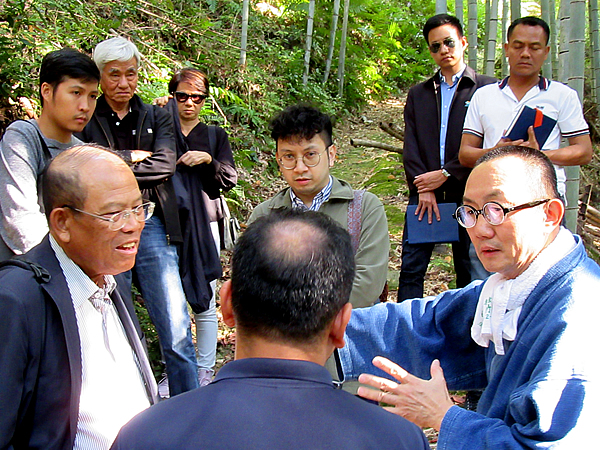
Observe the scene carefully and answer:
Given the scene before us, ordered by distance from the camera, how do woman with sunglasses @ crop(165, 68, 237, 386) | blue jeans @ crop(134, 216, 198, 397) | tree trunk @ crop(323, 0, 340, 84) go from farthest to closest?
tree trunk @ crop(323, 0, 340, 84) → woman with sunglasses @ crop(165, 68, 237, 386) → blue jeans @ crop(134, 216, 198, 397)

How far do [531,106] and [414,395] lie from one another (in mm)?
2583

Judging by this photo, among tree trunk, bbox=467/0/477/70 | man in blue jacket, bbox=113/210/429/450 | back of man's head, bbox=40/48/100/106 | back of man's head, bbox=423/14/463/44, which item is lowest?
man in blue jacket, bbox=113/210/429/450

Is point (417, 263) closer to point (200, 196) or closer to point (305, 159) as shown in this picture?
point (305, 159)

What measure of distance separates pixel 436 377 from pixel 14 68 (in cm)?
486

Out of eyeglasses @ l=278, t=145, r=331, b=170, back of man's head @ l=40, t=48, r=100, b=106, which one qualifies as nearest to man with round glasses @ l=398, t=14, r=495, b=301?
eyeglasses @ l=278, t=145, r=331, b=170

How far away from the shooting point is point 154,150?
12.5 feet

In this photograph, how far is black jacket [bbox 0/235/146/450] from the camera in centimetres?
169

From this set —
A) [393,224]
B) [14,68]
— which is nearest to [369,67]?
[393,224]

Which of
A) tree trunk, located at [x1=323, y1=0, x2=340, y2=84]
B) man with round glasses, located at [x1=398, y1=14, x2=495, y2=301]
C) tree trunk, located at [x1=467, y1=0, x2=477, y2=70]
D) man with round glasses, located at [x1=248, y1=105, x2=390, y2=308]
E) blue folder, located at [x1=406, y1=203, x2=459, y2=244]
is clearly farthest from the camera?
tree trunk, located at [x1=323, y1=0, x2=340, y2=84]

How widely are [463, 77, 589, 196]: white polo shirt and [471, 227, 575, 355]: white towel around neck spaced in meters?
1.74

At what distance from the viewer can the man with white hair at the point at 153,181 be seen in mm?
3619

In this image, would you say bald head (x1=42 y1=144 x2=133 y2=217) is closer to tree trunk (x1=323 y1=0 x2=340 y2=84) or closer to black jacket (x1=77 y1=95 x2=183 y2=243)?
black jacket (x1=77 y1=95 x2=183 y2=243)

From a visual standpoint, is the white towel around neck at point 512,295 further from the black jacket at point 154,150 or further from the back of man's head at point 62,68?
the back of man's head at point 62,68

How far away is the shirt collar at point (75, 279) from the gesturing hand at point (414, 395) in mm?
1085
